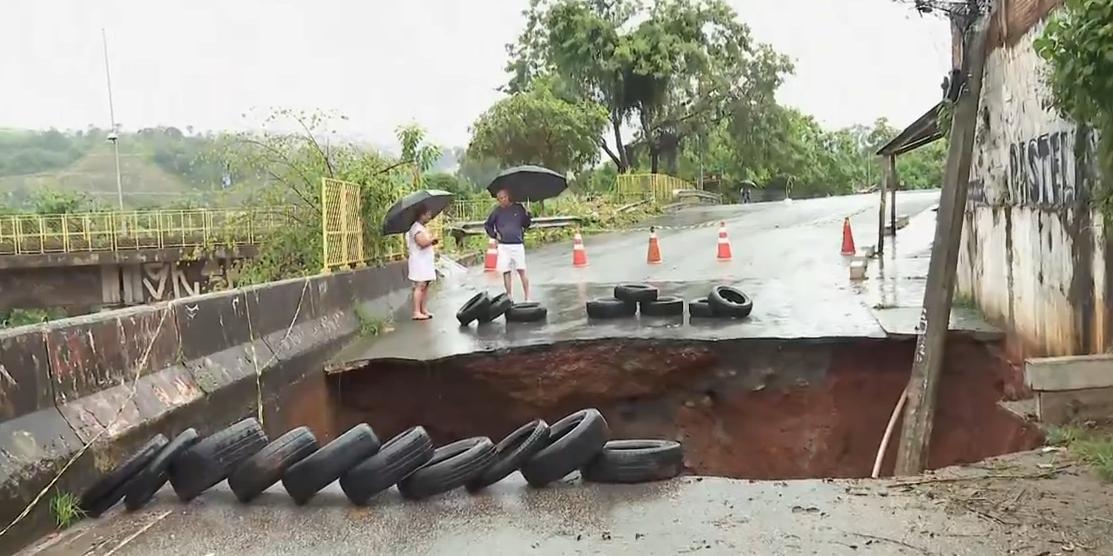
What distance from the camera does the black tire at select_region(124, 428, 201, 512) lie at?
5.34 meters

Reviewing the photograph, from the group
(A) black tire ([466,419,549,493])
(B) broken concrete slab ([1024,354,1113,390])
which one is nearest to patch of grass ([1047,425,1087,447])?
(B) broken concrete slab ([1024,354,1113,390])

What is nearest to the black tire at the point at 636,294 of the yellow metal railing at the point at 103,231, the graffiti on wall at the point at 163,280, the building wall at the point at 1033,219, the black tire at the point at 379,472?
the building wall at the point at 1033,219

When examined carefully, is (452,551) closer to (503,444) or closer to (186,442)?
(503,444)

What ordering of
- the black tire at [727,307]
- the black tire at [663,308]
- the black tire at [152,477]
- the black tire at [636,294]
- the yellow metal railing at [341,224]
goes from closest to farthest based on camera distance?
the black tire at [152,477] → the black tire at [727,307] → the black tire at [663,308] → the black tire at [636,294] → the yellow metal railing at [341,224]

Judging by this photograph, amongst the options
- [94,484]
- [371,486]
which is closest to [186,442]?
[94,484]

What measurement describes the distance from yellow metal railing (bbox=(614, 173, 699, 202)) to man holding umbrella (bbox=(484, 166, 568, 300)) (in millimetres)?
28043

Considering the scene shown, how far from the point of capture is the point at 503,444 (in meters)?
6.11

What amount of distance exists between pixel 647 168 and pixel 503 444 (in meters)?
48.7

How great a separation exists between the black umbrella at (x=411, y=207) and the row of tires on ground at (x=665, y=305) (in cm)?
238

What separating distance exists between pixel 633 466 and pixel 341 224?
307 inches

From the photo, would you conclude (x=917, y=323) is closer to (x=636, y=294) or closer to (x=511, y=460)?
(x=636, y=294)

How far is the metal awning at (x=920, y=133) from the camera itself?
37.7ft

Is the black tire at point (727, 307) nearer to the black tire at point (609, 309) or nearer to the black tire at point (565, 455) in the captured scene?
the black tire at point (609, 309)

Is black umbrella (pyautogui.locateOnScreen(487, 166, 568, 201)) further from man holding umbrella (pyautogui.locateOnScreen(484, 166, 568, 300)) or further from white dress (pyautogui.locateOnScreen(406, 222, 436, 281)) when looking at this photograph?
white dress (pyautogui.locateOnScreen(406, 222, 436, 281))
